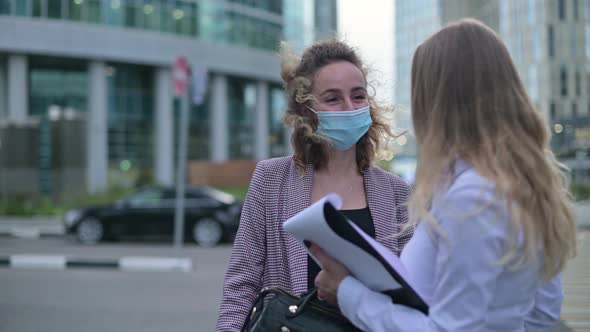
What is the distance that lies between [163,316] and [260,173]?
491 centimetres

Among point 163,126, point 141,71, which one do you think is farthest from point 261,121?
point 141,71

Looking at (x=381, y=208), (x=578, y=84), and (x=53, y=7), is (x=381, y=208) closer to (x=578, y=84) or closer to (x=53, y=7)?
(x=53, y=7)

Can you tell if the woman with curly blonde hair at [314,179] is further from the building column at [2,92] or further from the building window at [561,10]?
the building window at [561,10]

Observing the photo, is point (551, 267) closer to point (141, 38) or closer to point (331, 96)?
point (331, 96)

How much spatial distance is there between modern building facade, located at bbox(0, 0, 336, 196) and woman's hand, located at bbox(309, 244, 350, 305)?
91.7ft

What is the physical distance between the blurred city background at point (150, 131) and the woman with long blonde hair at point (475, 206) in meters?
0.16

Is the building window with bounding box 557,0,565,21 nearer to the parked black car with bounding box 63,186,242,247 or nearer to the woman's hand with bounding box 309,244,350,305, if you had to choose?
the parked black car with bounding box 63,186,242,247

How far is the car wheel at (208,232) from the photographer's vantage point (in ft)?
47.0

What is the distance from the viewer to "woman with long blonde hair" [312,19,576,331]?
1354mm

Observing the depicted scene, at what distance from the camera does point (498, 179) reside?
1.39 meters

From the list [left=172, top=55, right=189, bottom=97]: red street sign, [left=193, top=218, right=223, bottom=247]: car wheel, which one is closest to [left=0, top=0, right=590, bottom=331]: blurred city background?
[left=193, top=218, right=223, bottom=247]: car wheel

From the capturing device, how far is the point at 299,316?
166 cm

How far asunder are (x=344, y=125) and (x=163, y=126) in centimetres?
3572

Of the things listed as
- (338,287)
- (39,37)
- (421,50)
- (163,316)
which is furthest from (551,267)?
(39,37)
